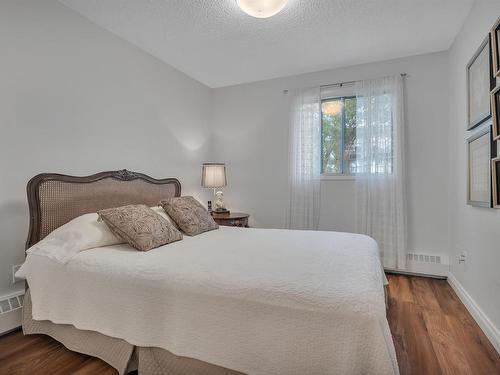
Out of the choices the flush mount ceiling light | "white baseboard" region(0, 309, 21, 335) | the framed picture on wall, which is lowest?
"white baseboard" region(0, 309, 21, 335)

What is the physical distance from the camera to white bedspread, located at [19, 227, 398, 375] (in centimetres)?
107

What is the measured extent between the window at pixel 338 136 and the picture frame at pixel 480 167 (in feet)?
4.16

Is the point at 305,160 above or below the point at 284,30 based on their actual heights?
below

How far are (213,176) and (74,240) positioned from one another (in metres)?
2.01

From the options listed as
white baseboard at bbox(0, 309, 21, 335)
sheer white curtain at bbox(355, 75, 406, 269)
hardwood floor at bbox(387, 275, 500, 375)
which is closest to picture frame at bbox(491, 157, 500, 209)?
hardwood floor at bbox(387, 275, 500, 375)

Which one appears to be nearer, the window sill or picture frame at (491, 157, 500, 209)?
picture frame at (491, 157, 500, 209)

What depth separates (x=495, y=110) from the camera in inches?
69.5

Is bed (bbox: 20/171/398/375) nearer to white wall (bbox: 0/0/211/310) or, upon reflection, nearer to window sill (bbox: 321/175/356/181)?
white wall (bbox: 0/0/211/310)

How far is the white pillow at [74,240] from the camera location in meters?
1.75

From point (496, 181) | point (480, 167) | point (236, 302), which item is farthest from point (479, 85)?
point (236, 302)

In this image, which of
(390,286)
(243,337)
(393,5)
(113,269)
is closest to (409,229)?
(390,286)

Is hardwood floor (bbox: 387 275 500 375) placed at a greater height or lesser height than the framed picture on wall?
lesser

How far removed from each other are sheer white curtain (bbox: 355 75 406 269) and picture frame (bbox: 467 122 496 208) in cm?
80

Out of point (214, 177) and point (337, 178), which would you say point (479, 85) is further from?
point (214, 177)
